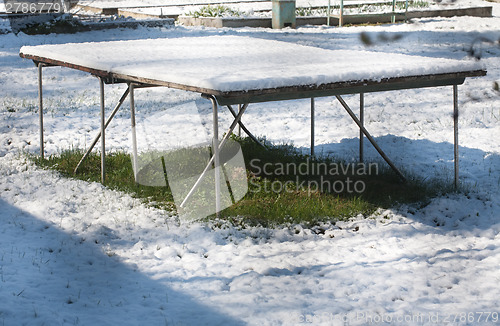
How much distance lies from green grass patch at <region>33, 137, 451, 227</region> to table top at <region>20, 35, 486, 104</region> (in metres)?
1.07

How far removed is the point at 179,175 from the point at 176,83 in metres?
1.90

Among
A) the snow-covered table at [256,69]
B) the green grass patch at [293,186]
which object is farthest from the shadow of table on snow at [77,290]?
the snow-covered table at [256,69]

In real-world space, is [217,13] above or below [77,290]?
above

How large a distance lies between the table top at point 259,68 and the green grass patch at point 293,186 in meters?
1.07

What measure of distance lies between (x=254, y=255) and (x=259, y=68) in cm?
162

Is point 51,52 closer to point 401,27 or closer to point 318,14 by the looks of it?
point 401,27

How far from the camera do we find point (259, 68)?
561 cm

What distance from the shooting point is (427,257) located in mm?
4965

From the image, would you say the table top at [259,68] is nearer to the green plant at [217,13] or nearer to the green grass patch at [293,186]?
the green grass patch at [293,186]

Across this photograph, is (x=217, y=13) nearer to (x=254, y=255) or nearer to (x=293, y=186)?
(x=293, y=186)

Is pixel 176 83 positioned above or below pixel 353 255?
above

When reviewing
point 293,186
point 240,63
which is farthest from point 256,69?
point 293,186

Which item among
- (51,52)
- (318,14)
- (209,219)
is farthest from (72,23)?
(209,219)

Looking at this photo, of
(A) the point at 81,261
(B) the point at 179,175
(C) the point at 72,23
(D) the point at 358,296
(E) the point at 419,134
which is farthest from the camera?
(C) the point at 72,23
